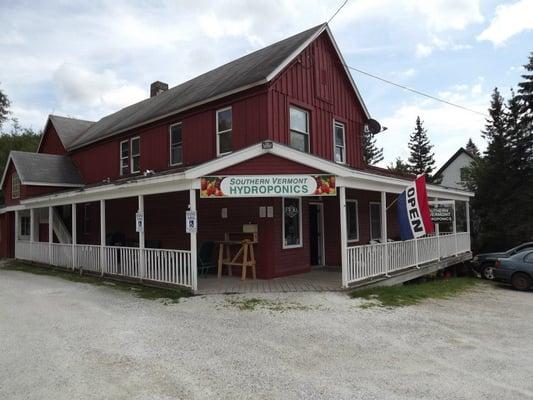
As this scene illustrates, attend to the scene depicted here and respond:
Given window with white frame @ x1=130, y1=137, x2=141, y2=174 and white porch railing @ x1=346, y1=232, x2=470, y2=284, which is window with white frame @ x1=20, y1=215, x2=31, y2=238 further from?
white porch railing @ x1=346, y1=232, x2=470, y2=284

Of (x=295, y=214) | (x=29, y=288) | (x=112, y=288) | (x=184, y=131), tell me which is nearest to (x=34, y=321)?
(x=112, y=288)

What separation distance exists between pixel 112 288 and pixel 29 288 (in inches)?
97.8

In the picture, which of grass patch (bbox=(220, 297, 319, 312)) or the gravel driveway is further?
grass patch (bbox=(220, 297, 319, 312))

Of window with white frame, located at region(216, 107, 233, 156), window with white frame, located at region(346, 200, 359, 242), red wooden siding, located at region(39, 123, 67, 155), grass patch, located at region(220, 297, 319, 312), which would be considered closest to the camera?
grass patch, located at region(220, 297, 319, 312)

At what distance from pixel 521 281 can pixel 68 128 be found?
75.3 ft

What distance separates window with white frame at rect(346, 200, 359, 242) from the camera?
15984mm

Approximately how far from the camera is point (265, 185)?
10.2m

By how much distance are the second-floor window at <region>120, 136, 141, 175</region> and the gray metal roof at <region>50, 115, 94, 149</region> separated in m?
5.81

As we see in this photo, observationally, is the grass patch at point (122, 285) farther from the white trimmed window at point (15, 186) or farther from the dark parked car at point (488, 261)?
the dark parked car at point (488, 261)

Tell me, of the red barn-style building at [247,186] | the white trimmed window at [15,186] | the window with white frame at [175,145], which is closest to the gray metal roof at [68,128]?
the white trimmed window at [15,186]

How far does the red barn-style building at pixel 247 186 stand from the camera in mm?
10477

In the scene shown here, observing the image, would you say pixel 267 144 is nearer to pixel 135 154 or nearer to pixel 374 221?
pixel 374 221

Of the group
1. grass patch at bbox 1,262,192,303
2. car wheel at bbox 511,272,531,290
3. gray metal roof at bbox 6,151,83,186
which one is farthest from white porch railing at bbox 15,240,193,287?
car wheel at bbox 511,272,531,290

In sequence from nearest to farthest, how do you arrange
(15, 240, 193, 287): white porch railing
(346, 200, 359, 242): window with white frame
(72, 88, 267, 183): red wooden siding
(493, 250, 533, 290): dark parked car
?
(15, 240, 193, 287): white porch railing
(72, 88, 267, 183): red wooden siding
(493, 250, 533, 290): dark parked car
(346, 200, 359, 242): window with white frame
